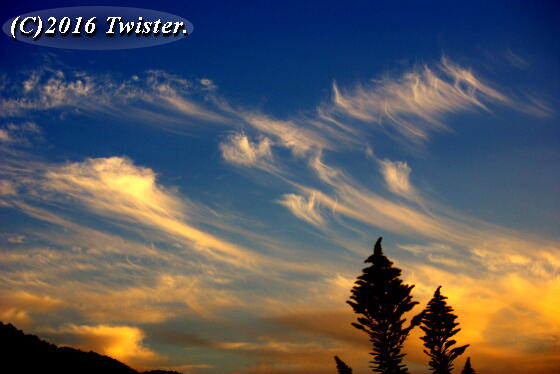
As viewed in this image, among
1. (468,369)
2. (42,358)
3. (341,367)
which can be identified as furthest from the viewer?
(42,358)

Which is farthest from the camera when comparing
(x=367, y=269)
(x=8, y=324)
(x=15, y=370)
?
(x=8, y=324)

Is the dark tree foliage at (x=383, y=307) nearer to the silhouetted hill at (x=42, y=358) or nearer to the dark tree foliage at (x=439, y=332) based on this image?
the dark tree foliage at (x=439, y=332)

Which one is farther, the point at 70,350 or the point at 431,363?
the point at 70,350

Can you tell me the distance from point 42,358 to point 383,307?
35229 millimetres

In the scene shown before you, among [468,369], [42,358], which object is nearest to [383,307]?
[468,369]

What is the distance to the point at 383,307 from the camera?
30.9 meters

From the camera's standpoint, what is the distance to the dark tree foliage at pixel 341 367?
29.5m

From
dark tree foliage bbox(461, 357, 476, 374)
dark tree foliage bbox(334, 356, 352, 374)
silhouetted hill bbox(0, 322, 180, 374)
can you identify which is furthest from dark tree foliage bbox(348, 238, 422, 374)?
silhouetted hill bbox(0, 322, 180, 374)

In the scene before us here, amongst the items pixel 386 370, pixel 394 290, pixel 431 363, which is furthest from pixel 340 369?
pixel 431 363

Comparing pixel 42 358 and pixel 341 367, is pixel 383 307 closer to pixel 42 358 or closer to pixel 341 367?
pixel 341 367

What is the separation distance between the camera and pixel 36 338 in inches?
1951

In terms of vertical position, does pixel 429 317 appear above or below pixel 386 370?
above

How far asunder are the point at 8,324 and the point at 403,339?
40.2 meters

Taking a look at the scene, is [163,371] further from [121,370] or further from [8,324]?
[8,324]
